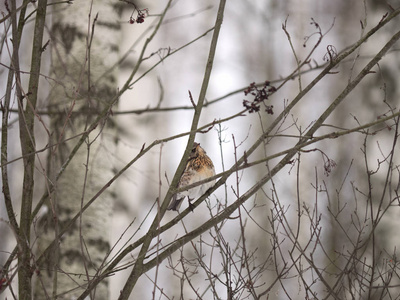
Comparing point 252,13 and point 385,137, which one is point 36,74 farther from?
point 252,13

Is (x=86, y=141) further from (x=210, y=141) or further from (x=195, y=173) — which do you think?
(x=210, y=141)

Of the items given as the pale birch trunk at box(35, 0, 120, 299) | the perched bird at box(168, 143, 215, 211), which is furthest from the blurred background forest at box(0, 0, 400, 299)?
the perched bird at box(168, 143, 215, 211)

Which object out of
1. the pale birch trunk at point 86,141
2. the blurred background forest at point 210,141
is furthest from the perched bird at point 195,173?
the pale birch trunk at point 86,141

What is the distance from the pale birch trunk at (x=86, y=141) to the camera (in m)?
3.23

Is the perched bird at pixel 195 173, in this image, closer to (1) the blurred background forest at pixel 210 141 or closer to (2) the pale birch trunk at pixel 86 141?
(1) the blurred background forest at pixel 210 141

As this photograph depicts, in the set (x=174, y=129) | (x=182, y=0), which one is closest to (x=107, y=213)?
(x=174, y=129)

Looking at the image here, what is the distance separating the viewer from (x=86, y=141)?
3164 mm

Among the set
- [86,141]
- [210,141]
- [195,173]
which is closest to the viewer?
[195,173]

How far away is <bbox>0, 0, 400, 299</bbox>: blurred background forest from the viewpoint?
2930 mm

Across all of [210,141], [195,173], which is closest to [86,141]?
[195,173]

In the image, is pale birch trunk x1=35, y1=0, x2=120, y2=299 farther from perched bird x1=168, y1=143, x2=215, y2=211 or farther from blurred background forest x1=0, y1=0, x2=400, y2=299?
perched bird x1=168, y1=143, x2=215, y2=211

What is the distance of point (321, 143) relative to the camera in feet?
25.6

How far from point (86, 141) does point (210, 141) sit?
6.15m

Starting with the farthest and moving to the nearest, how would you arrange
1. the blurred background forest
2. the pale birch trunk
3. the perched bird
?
the pale birch trunk
the perched bird
the blurred background forest
